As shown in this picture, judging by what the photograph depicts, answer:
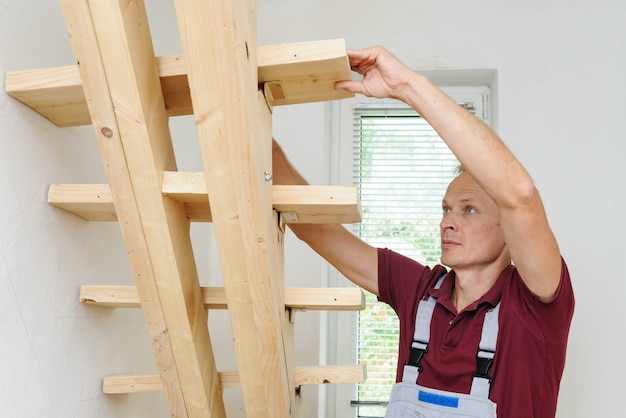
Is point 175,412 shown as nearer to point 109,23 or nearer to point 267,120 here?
point 267,120

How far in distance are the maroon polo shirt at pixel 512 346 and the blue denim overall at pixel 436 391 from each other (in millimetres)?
17

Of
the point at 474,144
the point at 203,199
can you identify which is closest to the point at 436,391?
the point at 474,144

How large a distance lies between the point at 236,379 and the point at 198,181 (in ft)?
1.79

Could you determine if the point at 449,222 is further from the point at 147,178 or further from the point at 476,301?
the point at 147,178

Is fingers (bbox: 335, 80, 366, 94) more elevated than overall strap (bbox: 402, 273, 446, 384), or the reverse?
fingers (bbox: 335, 80, 366, 94)

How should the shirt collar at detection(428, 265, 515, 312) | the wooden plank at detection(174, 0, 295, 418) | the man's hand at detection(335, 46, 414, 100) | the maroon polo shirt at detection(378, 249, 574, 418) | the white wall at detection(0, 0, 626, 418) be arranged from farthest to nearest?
the white wall at detection(0, 0, 626, 418)
the shirt collar at detection(428, 265, 515, 312)
the maroon polo shirt at detection(378, 249, 574, 418)
the man's hand at detection(335, 46, 414, 100)
the wooden plank at detection(174, 0, 295, 418)

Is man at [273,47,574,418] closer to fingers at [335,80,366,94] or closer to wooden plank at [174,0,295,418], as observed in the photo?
fingers at [335,80,366,94]

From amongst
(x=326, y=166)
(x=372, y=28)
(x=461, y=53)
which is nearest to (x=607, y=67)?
(x=461, y=53)

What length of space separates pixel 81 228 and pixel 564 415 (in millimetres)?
1609

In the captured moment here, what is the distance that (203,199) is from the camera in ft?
4.21

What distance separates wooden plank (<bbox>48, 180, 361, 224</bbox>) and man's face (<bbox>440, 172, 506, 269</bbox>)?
0.56m

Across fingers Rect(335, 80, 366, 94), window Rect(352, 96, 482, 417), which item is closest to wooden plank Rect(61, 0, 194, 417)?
fingers Rect(335, 80, 366, 94)

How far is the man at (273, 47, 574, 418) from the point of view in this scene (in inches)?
53.2

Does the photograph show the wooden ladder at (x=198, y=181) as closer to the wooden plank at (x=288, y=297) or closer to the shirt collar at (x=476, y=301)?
the wooden plank at (x=288, y=297)
